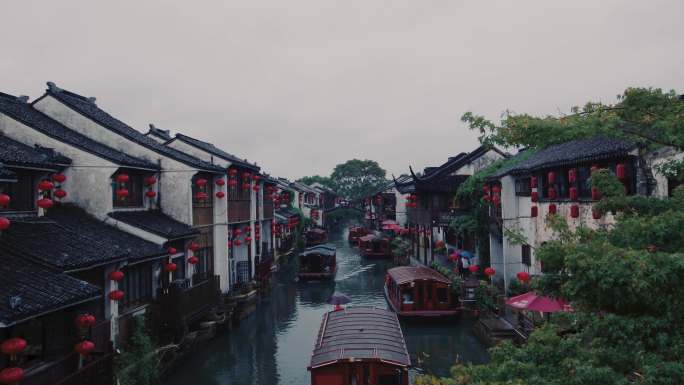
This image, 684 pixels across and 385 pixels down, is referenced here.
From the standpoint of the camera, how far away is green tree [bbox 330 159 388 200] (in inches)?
3669

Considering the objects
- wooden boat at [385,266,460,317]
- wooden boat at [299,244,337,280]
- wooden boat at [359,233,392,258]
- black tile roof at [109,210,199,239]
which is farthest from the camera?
wooden boat at [359,233,392,258]

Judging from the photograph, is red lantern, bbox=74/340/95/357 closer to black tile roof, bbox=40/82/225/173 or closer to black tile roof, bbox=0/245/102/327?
black tile roof, bbox=0/245/102/327

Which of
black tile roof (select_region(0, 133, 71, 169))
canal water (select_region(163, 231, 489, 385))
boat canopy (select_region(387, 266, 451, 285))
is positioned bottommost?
canal water (select_region(163, 231, 489, 385))

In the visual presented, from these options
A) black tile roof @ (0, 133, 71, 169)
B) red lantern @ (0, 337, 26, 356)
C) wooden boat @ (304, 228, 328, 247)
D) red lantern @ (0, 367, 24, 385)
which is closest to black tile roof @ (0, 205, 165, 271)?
black tile roof @ (0, 133, 71, 169)

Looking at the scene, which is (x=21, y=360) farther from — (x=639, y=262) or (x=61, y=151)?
(x=639, y=262)

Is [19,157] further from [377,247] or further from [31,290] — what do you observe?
[377,247]

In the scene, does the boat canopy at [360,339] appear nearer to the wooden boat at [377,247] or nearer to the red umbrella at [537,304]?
the red umbrella at [537,304]

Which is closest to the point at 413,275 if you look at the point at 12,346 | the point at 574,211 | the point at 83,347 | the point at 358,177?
the point at 574,211

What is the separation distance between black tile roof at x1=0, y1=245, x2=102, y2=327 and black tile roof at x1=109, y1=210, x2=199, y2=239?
6.22m

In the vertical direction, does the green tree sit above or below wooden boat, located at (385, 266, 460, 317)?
above

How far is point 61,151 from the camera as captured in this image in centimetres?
1712

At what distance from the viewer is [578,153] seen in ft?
55.2

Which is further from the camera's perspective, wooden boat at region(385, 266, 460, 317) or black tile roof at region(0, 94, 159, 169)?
wooden boat at region(385, 266, 460, 317)

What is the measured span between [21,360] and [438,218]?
85.4ft
